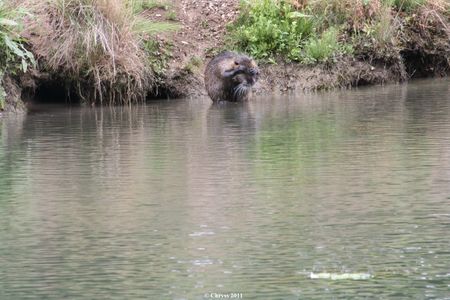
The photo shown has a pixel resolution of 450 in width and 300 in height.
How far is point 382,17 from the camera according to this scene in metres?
16.8

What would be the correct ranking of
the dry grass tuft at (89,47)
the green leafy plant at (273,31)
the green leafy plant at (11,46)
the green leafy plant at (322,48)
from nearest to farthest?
the green leafy plant at (11,46) < the dry grass tuft at (89,47) < the green leafy plant at (322,48) < the green leafy plant at (273,31)

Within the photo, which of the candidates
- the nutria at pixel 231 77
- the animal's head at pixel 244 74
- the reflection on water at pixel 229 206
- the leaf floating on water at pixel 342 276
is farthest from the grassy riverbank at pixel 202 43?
the leaf floating on water at pixel 342 276

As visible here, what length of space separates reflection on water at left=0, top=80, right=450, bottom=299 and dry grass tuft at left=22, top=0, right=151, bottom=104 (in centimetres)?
170

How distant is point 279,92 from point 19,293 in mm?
10537

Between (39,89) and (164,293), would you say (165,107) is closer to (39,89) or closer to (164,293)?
(39,89)

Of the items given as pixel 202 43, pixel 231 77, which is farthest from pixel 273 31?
pixel 231 77

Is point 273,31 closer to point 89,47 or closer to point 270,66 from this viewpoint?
point 270,66

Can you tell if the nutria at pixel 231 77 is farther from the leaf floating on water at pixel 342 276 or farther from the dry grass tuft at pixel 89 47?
the leaf floating on water at pixel 342 276

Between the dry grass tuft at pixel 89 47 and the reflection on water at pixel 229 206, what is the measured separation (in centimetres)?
170

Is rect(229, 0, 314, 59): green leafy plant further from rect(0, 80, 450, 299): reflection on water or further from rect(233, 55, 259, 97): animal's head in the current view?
rect(0, 80, 450, 299): reflection on water

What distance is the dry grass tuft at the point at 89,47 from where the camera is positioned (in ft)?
48.1

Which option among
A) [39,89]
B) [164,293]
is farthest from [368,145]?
[39,89]

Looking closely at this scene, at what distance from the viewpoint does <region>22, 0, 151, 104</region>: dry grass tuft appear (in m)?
14.7

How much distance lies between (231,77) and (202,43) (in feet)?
5.71
